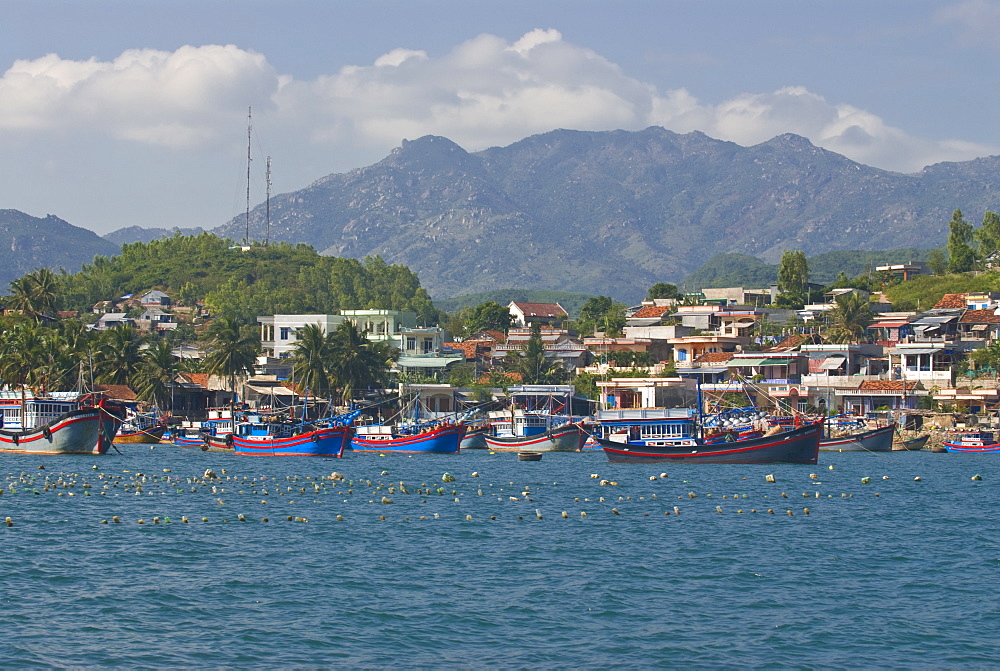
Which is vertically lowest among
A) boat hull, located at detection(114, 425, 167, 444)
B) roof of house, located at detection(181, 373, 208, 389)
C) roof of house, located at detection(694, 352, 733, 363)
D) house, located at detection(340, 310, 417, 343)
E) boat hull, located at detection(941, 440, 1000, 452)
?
boat hull, located at detection(941, 440, 1000, 452)

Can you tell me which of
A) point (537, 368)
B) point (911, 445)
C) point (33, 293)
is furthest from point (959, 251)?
point (33, 293)

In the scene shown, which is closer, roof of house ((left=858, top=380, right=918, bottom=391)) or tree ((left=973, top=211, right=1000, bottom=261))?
roof of house ((left=858, top=380, right=918, bottom=391))

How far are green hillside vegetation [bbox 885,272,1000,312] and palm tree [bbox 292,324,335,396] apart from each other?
6638cm

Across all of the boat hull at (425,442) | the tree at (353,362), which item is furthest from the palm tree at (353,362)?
the boat hull at (425,442)

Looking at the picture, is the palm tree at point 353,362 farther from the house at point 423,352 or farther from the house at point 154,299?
the house at point 154,299

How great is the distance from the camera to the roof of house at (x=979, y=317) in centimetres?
12001

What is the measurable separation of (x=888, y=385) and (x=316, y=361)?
162 feet

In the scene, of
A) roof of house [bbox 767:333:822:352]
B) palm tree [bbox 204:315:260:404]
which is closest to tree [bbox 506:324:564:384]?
roof of house [bbox 767:333:822:352]

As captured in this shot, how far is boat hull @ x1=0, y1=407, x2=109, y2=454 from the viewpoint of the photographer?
247 feet

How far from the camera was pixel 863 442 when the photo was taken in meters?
92.6

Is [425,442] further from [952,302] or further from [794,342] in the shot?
[952,302]

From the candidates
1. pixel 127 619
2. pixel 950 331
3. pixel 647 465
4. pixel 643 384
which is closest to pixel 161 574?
pixel 127 619

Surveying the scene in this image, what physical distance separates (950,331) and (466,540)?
96.2 metres

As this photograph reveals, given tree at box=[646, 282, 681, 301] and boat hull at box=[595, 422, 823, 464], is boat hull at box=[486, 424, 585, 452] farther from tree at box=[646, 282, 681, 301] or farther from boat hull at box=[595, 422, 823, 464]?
tree at box=[646, 282, 681, 301]
